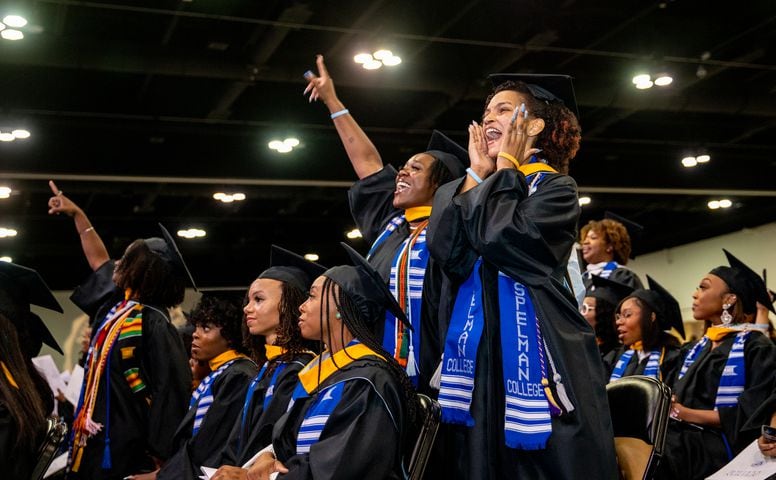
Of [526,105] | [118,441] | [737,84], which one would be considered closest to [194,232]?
[737,84]

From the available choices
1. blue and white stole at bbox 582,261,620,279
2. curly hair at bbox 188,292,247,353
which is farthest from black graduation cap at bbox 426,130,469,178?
blue and white stole at bbox 582,261,620,279

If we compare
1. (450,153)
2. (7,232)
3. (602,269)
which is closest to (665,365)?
(602,269)

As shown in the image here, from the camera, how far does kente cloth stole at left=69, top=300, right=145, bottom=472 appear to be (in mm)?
4965

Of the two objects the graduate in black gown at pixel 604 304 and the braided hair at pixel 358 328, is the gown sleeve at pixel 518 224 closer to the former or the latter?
the braided hair at pixel 358 328

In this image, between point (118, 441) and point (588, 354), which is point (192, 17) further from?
point (588, 354)

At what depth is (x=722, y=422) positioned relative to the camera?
5.09m

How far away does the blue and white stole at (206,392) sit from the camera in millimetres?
4852

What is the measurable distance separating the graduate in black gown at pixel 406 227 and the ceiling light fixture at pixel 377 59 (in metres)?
4.49

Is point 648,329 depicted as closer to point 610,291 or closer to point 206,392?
point 610,291

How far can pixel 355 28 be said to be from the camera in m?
8.64

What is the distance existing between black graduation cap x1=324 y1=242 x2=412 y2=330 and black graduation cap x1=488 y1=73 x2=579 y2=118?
0.83m

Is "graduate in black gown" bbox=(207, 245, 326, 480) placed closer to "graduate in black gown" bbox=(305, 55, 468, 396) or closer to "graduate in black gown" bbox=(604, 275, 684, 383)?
"graduate in black gown" bbox=(305, 55, 468, 396)

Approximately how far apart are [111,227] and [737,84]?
9.36m

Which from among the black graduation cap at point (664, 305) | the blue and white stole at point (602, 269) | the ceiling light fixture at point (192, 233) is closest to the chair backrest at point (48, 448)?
the black graduation cap at point (664, 305)
